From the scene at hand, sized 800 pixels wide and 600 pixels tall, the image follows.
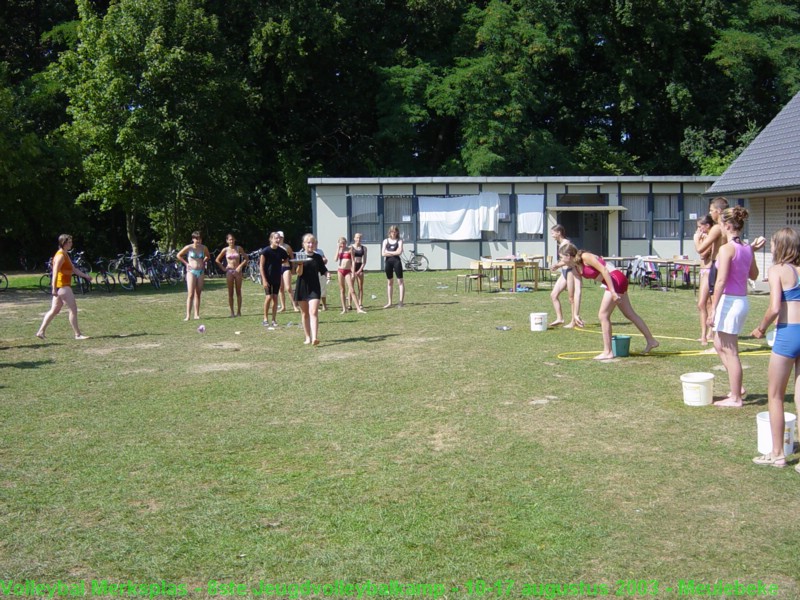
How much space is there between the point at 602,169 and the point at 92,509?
3551 centimetres

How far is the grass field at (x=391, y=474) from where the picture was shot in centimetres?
414

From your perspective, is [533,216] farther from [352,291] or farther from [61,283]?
[61,283]

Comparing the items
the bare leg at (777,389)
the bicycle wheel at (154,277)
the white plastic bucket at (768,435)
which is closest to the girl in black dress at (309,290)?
the white plastic bucket at (768,435)

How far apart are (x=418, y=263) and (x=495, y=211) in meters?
3.34

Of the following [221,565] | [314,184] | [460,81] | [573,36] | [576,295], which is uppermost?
[573,36]

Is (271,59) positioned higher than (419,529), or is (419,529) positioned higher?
(271,59)

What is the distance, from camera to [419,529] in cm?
460

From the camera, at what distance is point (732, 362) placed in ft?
23.1

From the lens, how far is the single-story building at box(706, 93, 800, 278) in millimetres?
18391

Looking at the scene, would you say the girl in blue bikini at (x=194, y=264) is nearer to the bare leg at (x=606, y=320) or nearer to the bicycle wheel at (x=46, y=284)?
the bare leg at (x=606, y=320)

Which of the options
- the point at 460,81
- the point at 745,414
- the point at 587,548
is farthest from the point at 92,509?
the point at 460,81

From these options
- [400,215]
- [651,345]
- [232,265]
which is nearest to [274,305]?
[232,265]

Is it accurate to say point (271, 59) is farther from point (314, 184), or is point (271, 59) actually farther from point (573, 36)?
point (573, 36)

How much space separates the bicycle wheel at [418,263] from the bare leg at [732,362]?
70.6 feet
